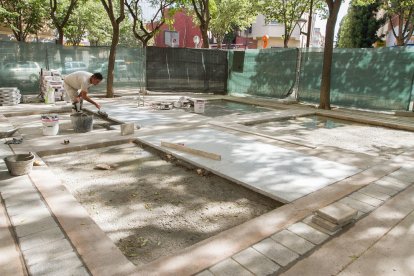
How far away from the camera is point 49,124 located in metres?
7.01

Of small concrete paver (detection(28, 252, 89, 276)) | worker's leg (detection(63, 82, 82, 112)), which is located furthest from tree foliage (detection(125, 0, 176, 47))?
small concrete paver (detection(28, 252, 89, 276))

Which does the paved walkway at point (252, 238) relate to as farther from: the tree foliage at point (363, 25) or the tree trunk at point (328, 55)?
the tree foliage at point (363, 25)

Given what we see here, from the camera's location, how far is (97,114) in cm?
962

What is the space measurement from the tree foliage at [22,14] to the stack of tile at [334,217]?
69.8 ft

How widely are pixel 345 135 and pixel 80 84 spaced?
264 inches

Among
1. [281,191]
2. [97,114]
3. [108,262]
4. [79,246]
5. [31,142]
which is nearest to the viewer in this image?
[108,262]

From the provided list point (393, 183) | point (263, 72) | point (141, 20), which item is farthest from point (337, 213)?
point (141, 20)

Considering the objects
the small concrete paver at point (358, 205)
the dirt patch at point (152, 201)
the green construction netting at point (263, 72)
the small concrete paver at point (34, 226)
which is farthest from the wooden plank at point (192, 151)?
the green construction netting at point (263, 72)

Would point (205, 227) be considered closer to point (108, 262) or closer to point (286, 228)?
point (286, 228)

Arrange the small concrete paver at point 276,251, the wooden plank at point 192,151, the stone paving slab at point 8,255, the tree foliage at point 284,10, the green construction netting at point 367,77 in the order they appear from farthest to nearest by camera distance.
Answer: the tree foliage at point 284,10, the green construction netting at point 367,77, the wooden plank at point 192,151, the small concrete paver at point 276,251, the stone paving slab at point 8,255

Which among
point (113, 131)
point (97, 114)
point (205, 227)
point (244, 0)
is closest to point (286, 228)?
point (205, 227)

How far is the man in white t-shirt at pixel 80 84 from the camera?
745 cm

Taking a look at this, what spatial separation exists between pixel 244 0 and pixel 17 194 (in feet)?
96.1

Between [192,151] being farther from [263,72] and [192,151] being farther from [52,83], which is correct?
[263,72]
